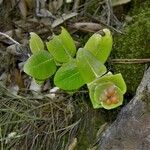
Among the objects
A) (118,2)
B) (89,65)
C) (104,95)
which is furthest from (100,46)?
(118,2)

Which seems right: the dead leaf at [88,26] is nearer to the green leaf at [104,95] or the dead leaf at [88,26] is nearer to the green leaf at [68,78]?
the green leaf at [68,78]

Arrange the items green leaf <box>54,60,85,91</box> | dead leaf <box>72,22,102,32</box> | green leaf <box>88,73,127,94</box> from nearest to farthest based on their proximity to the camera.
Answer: green leaf <box>88,73,127,94</box>
green leaf <box>54,60,85,91</box>
dead leaf <box>72,22,102,32</box>

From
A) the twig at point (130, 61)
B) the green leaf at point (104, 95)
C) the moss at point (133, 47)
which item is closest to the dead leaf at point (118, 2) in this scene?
the moss at point (133, 47)

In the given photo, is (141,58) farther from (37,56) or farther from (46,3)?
(46,3)

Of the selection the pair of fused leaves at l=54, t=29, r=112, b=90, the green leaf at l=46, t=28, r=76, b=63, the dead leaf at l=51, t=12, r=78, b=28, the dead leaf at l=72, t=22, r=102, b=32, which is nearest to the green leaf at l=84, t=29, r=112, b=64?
Answer: the pair of fused leaves at l=54, t=29, r=112, b=90

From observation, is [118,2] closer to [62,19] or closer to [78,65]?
[62,19]

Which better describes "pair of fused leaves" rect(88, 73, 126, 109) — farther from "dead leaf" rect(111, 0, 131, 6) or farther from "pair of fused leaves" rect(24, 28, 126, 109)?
"dead leaf" rect(111, 0, 131, 6)
